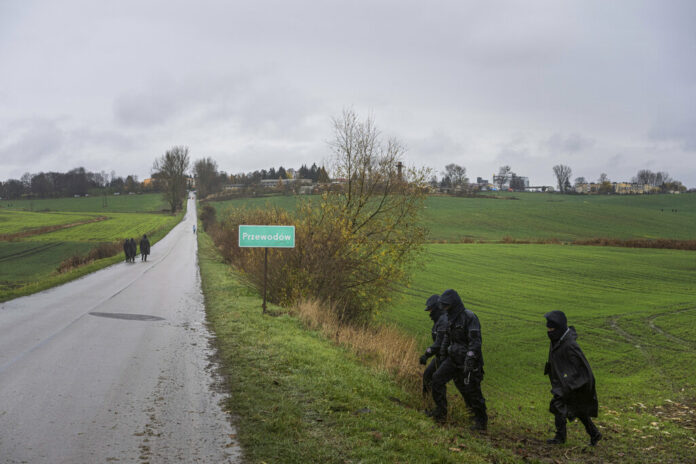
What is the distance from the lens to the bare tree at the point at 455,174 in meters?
134

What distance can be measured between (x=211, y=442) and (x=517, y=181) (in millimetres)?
187663

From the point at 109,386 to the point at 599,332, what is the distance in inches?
688

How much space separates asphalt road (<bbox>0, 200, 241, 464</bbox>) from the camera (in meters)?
5.50

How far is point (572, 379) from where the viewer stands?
694 cm

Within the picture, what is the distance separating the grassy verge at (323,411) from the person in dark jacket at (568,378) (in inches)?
53.2

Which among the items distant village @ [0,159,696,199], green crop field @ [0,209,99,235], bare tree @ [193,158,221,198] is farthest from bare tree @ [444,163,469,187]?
green crop field @ [0,209,99,235]

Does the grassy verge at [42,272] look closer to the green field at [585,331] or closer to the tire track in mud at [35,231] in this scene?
the tire track in mud at [35,231]

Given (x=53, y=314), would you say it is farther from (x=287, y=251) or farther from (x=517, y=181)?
(x=517, y=181)

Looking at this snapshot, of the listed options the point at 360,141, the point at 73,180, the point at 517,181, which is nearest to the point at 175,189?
the point at 73,180

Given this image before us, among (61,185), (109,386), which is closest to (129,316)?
(109,386)

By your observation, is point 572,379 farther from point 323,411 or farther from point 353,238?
point 353,238

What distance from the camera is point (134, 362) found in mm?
9398

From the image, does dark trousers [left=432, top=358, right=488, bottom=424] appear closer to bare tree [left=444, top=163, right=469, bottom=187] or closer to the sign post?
Result: the sign post

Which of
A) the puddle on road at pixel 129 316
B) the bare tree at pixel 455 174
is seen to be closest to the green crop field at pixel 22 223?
the puddle on road at pixel 129 316
